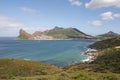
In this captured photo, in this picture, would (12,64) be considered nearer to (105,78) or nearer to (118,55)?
(105,78)

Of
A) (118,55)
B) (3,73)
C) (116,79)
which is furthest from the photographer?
(118,55)

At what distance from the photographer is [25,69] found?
137ft

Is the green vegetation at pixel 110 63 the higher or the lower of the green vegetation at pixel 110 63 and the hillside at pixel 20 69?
the lower

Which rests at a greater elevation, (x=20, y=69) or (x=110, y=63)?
(x=20, y=69)

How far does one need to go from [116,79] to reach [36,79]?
941 cm

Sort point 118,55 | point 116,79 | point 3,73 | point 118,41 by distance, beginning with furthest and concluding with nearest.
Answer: point 118,41, point 118,55, point 3,73, point 116,79

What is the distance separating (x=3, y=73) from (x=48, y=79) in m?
13.8

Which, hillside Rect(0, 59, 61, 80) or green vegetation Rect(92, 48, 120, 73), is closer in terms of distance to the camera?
hillside Rect(0, 59, 61, 80)

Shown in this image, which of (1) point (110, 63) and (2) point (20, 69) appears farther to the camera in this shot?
(1) point (110, 63)

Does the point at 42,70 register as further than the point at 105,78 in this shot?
Yes

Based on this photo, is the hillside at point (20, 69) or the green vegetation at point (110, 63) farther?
the green vegetation at point (110, 63)

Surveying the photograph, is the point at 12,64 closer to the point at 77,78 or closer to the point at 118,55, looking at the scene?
the point at 77,78

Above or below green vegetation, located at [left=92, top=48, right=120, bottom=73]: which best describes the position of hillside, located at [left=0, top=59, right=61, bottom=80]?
above

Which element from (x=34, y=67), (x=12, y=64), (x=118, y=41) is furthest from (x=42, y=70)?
(x=118, y=41)
